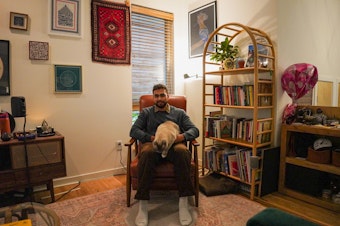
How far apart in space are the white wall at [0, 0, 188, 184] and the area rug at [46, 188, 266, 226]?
66 centimetres

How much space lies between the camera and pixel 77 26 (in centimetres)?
269

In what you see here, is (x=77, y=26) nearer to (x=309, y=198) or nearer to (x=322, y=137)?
(x=322, y=137)

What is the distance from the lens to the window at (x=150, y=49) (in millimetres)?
3256

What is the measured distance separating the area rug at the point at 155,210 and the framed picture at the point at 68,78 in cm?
122

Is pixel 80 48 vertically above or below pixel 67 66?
above

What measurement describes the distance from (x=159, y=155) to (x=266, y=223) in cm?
117

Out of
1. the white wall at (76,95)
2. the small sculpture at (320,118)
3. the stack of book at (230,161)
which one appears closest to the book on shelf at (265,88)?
the small sculpture at (320,118)

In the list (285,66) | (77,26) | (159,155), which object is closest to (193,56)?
(285,66)

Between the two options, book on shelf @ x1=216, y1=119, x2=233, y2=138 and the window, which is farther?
the window

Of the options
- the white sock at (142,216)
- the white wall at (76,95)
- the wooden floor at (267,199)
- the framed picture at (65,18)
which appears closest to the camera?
the white sock at (142,216)

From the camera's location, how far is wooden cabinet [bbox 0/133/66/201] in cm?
206

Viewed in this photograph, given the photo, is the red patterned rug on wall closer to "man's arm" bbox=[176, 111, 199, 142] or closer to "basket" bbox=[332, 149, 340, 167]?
"man's arm" bbox=[176, 111, 199, 142]

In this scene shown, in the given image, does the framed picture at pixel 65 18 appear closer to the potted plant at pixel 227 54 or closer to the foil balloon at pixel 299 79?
the potted plant at pixel 227 54

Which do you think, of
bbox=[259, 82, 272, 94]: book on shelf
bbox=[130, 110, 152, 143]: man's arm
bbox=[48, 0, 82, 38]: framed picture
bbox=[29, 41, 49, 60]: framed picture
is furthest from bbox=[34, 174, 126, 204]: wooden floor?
bbox=[259, 82, 272, 94]: book on shelf
